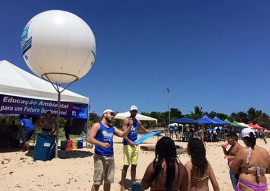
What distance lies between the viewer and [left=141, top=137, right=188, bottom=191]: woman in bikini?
8.94 ft

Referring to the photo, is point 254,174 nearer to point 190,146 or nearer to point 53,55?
point 190,146

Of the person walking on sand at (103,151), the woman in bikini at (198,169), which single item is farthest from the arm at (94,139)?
the woman in bikini at (198,169)

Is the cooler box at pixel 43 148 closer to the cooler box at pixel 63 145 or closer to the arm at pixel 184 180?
the cooler box at pixel 63 145

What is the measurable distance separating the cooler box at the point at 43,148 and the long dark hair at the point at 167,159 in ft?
23.6

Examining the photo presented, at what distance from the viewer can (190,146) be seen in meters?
3.30

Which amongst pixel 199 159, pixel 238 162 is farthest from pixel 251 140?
pixel 199 159

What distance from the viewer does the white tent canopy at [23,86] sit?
10578 millimetres

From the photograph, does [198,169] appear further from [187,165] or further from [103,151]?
[103,151]

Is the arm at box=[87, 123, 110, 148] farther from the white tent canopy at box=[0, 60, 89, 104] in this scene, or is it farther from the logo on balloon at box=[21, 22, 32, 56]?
the white tent canopy at box=[0, 60, 89, 104]

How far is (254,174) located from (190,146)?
0.89 m

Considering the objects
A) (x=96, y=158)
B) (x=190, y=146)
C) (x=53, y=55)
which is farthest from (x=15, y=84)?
(x=190, y=146)

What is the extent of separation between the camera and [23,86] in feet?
36.3

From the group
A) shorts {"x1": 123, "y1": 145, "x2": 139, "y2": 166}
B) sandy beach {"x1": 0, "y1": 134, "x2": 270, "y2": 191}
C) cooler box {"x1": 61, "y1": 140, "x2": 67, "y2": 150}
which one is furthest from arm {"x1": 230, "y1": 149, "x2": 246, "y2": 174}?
cooler box {"x1": 61, "y1": 140, "x2": 67, "y2": 150}

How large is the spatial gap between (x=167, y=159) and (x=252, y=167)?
1.32 metres
